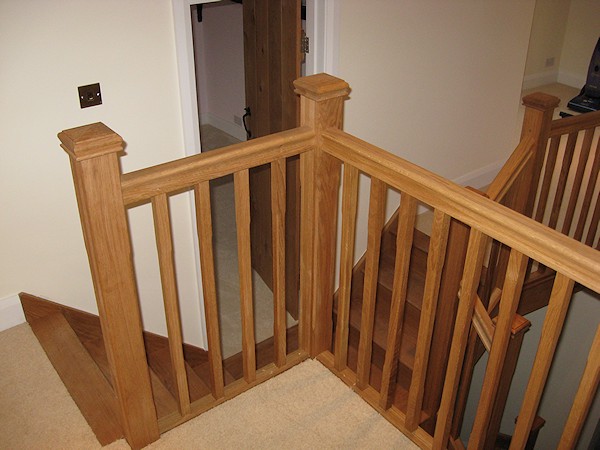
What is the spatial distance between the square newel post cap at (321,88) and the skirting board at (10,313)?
64.6 inches

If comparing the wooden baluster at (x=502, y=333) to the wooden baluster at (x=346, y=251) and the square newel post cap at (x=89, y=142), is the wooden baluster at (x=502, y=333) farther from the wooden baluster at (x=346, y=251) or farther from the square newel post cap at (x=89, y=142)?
the square newel post cap at (x=89, y=142)

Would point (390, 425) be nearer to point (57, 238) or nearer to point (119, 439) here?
point (119, 439)

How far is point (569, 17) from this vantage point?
674 centimetres

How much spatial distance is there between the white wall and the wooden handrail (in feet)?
13.2

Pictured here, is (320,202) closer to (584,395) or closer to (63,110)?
(584,395)

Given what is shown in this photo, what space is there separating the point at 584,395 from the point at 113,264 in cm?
118

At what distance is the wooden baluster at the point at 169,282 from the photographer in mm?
1653

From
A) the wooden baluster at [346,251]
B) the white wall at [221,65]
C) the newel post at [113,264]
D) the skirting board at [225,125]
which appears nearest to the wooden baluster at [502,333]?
the wooden baluster at [346,251]

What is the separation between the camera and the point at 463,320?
1.65m

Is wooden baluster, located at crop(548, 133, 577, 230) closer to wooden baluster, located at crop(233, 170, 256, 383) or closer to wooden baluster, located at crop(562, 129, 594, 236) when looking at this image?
wooden baluster, located at crop(562, 129, 594, 236)

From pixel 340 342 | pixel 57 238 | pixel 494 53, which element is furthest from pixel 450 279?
pixel 494 53

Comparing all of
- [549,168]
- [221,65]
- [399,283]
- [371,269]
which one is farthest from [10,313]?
[221,65]

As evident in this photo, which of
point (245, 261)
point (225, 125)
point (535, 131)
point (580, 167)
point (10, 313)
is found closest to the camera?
point (245, 261)

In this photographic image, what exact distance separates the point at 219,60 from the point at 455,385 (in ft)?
15.7
